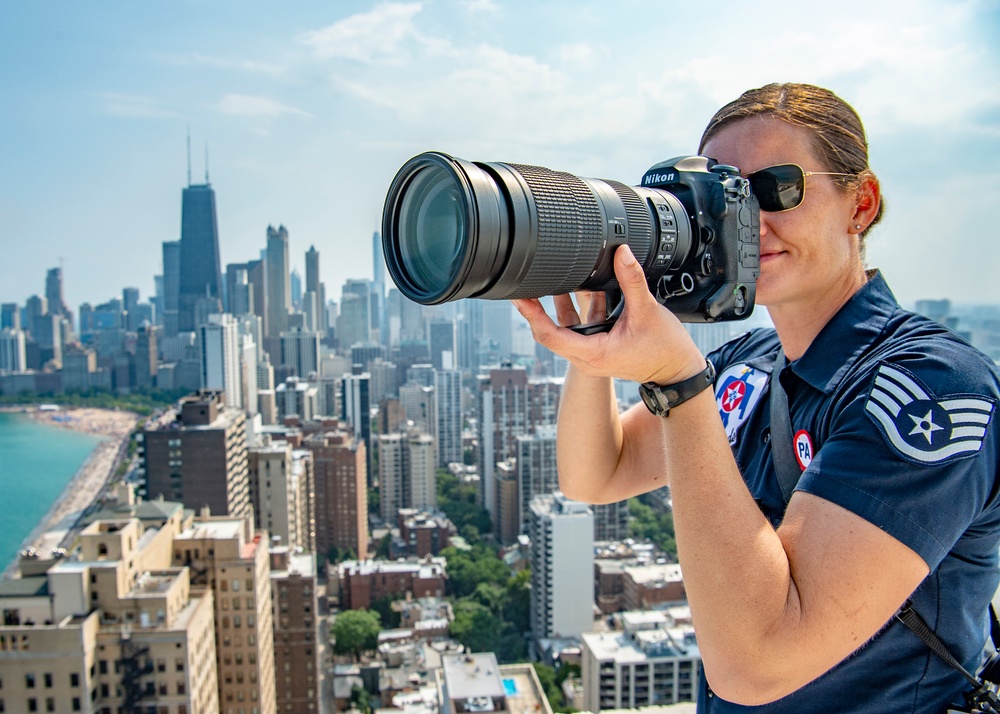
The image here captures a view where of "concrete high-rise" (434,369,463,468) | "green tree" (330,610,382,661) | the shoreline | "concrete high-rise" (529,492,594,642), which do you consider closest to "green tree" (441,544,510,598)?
"concrete high-rise" (529,492,594,642)

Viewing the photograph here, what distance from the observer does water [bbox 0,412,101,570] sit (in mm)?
12375

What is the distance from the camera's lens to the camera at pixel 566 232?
18.1 inches

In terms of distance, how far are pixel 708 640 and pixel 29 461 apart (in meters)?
18.1

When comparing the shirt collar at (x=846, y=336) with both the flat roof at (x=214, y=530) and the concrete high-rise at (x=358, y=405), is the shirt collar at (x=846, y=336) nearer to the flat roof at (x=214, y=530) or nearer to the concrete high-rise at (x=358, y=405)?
the flat roof at (x=214, y=530)

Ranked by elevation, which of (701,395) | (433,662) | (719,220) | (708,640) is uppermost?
(719,220)

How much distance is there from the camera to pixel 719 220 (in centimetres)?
55

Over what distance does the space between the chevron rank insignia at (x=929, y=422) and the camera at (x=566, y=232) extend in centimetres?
16

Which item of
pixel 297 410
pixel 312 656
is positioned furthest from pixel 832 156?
pixel 297 410

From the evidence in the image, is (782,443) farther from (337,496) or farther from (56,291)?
(56,291)

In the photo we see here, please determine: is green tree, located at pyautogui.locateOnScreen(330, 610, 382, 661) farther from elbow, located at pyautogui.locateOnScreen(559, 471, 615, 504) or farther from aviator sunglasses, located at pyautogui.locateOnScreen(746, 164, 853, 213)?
aviator sunglasses, located at pyautogui.locateOnScreen(746, 164, 853, 213)

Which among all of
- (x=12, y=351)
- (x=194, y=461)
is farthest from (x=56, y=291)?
(x=194, y=461)

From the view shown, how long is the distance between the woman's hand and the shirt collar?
0.29 ft

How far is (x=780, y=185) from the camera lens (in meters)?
0.52

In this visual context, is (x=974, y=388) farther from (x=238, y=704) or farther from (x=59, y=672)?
(x=238, y=704)
